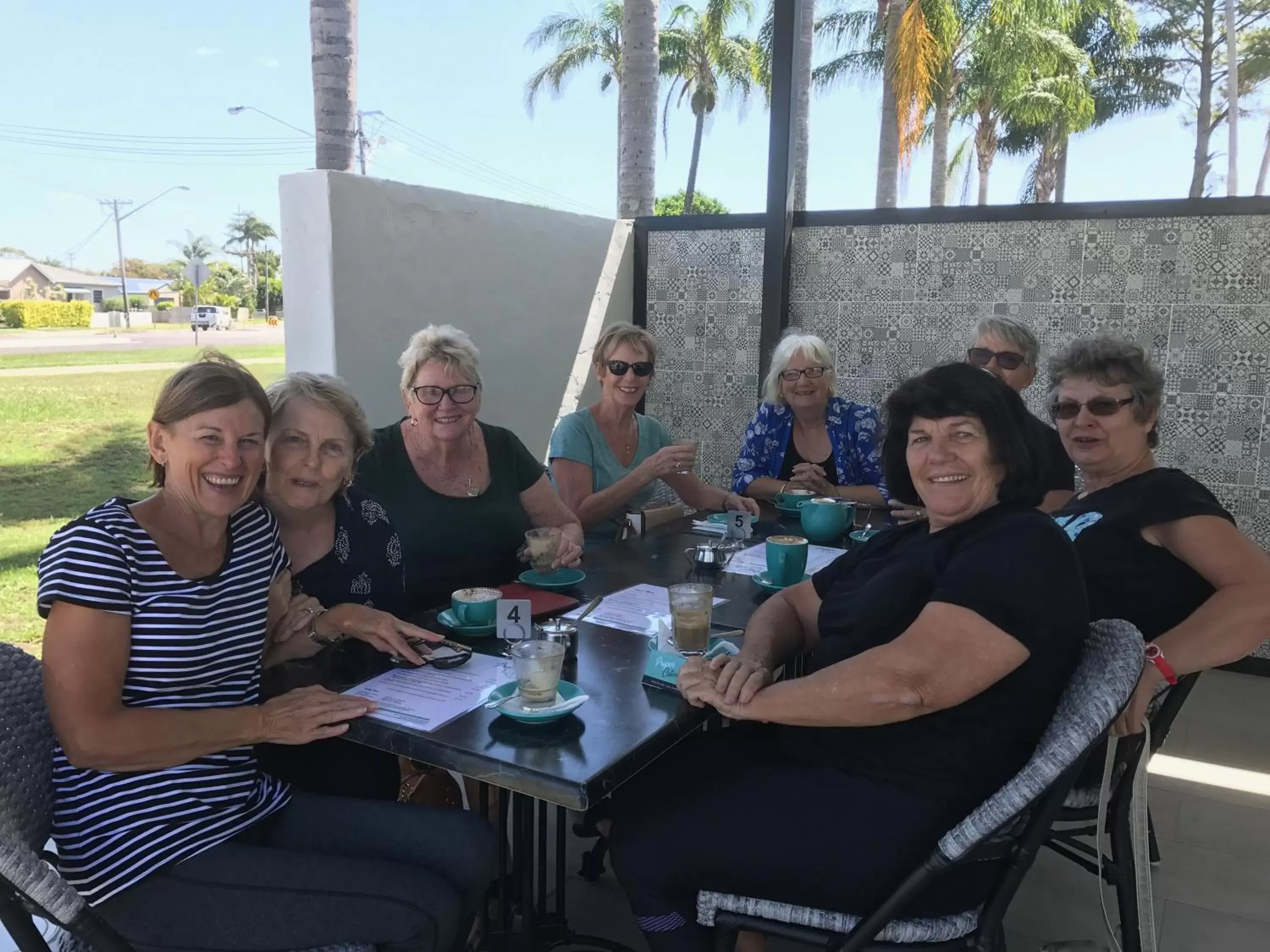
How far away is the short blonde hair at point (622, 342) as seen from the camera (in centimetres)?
323

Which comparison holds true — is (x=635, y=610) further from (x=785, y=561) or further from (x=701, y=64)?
(x=701, y=64)

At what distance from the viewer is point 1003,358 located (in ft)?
10.8

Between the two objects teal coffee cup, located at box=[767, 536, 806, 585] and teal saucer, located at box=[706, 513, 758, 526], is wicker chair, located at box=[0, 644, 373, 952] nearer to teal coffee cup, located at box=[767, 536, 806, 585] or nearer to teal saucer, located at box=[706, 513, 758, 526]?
teal coffee cup, located at box=[767, 536, 806, 585]

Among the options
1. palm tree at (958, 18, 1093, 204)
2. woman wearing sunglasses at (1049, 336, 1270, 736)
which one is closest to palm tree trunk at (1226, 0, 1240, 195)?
palm tree at (958, 18, 1093, 204)

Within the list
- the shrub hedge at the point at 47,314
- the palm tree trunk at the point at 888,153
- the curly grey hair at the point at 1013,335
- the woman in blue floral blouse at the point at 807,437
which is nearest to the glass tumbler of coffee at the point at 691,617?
the woman in blue floral blouse at the point at 807,437

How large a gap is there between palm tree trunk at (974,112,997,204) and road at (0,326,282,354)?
581 inches

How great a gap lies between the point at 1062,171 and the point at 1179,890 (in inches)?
824

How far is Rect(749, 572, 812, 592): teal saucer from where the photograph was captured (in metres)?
2.20

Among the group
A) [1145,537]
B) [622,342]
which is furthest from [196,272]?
[1145,537]

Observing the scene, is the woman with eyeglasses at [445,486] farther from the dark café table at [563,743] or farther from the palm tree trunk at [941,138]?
the palm tree trunk at [941,138]

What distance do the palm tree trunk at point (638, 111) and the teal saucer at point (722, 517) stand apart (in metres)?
5.87

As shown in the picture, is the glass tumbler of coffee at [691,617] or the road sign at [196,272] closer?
the glass tumbler of coffee at [691,617]

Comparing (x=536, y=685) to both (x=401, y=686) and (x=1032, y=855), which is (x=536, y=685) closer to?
(x=401, y=686)

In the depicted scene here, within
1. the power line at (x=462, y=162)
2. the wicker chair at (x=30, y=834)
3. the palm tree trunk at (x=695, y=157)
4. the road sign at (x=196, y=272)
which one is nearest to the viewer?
the wicker chair at (x=30, y=834)
